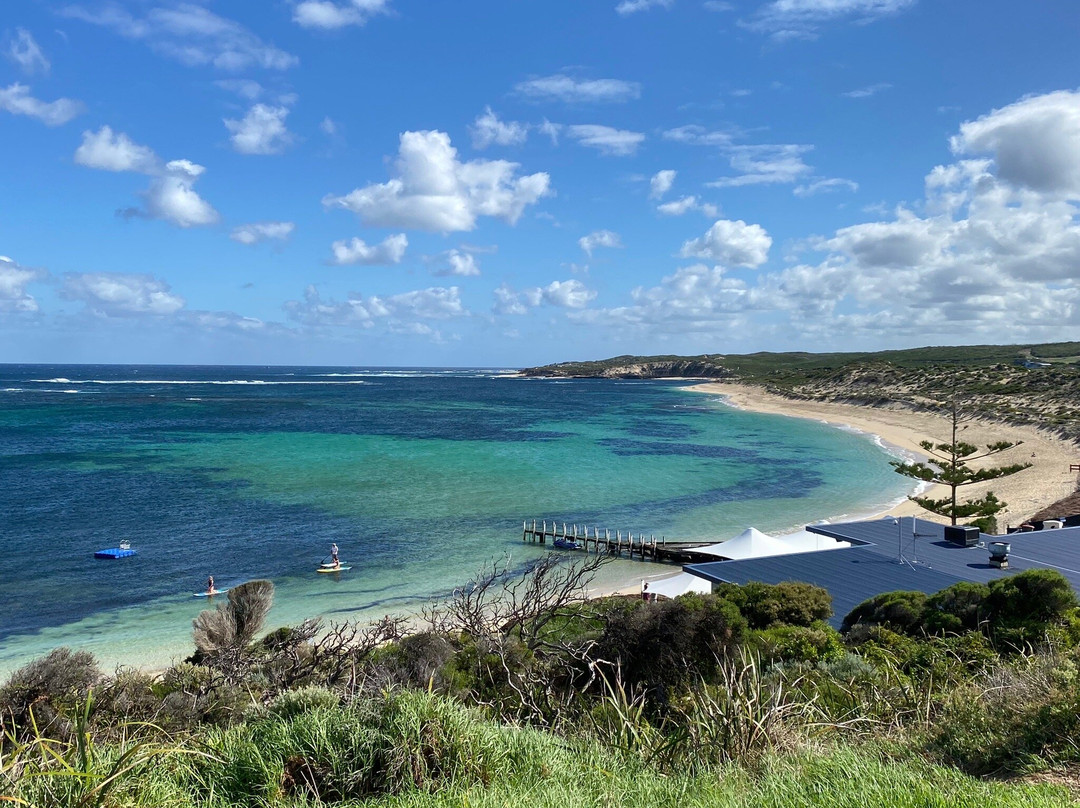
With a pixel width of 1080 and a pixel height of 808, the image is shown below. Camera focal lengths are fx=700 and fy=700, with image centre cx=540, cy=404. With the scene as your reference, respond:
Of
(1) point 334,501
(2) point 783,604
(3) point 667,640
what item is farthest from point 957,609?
(1) point 334,501

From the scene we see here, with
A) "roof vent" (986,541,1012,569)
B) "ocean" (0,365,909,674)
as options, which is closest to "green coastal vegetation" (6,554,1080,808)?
"roof vent" (986,541,1012,569)

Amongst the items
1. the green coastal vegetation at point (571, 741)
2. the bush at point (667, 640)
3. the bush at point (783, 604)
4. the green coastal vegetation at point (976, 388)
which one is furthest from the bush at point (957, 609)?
the green coastal vegetation at point (976, 388)

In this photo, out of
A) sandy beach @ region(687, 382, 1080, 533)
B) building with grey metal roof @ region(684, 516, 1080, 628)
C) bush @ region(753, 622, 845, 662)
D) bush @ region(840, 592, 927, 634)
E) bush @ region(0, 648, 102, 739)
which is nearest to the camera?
bush @ region(0, 648, 102, 739)

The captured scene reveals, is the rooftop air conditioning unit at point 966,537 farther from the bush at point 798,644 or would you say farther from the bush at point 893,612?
A: the bush at point 798,644

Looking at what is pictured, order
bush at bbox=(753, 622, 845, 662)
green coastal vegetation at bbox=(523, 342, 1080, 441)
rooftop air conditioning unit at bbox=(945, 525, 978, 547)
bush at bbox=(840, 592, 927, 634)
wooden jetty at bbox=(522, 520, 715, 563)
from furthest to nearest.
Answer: green coastal vegetation at bbox=(523, 342, 1080, 441) → wooden jetty at bbox=(522, 520, 715, 563) → rooftop air conditioning unit at bbox=(945, 525, 978, 547) → bush at bbox=(840, 592, 927, 634) → bush at bbox=(753, 622, 845, 662)

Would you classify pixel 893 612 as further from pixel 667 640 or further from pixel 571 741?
pixel 571 741

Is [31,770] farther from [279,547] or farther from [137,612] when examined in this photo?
[279,547]

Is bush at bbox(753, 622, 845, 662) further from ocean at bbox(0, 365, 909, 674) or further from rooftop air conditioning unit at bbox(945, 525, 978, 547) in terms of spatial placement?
ocean at bbox(0, 365, 909, 674)

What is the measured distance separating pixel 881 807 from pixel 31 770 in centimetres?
436

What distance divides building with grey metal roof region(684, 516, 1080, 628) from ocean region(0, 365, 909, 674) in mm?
8131

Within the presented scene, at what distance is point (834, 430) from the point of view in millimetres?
64812

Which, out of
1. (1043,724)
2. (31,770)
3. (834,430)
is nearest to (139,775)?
(31,770)

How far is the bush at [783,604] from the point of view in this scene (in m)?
12.1

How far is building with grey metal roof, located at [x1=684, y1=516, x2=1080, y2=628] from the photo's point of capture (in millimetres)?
13242
